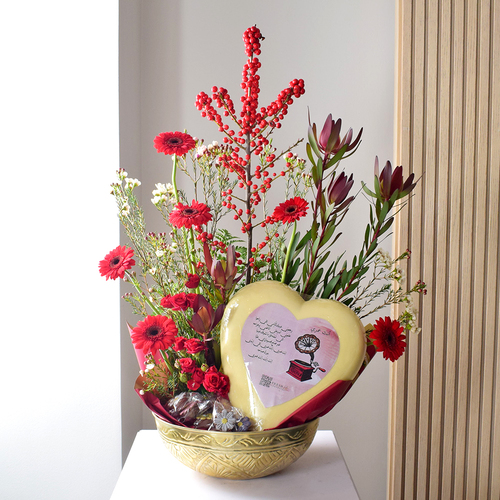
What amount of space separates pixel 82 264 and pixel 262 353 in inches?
32.1

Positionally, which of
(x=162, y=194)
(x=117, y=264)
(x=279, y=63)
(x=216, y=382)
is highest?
(x=279, y=63)

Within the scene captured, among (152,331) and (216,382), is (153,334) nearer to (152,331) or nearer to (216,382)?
(152,331)

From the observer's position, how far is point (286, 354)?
849 mm

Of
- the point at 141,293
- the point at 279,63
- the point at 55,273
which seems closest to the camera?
the point at 141,293

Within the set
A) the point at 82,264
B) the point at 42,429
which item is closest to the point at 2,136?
the point at 82,264

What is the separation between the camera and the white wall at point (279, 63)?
1642 millimetres

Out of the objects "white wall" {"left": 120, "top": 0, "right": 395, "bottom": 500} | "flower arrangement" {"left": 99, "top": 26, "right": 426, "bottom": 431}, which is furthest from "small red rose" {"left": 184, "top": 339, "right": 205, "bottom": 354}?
"white wall" {"left": 120, "top": 0, "right": 395, "bottom": 500}

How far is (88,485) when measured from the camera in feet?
4.77

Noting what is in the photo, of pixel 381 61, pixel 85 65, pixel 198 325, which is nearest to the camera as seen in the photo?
pixel 198 325

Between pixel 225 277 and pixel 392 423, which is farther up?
pixel 225 277

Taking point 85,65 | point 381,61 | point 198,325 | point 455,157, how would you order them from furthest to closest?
point 381,61 → point 455,157 → point 85,65 → point 198,325

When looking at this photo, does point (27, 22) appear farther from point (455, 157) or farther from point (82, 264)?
point (455, 157)

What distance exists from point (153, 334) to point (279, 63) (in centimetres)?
118

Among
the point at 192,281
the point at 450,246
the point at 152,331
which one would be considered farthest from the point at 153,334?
the point at 450,246
